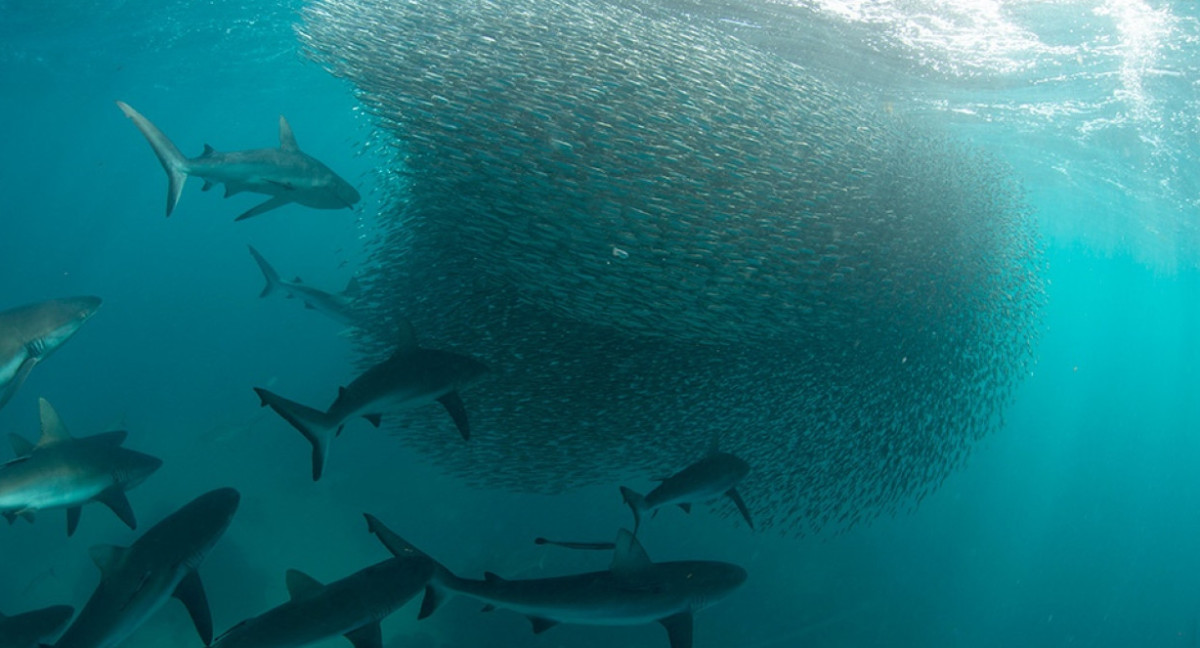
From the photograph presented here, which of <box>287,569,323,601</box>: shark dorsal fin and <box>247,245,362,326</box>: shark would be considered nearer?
<box>287,569,323,601</box>: shark dorsal fin

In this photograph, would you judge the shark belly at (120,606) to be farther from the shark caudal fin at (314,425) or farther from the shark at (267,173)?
the shark at (267,173)

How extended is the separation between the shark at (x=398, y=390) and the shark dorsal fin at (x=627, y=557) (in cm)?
129

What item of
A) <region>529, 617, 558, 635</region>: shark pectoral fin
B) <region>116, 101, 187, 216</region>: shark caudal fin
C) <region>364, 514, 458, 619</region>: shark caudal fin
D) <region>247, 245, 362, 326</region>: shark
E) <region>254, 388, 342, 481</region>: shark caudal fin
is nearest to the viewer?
<region>364, 514, 458, 619</region>: shark caudal fin

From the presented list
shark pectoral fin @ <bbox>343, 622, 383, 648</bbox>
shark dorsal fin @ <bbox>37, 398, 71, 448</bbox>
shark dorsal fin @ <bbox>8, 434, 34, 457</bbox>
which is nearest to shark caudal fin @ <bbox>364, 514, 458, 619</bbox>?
shark pectoral fin @ <bbox>343, 622, 383, 648</bbox>

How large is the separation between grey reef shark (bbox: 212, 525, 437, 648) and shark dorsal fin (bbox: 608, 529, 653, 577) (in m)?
1.19

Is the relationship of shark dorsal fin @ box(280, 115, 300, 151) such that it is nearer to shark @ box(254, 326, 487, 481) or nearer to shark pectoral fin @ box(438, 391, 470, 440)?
shark @ box(254, 326, 487, 481)

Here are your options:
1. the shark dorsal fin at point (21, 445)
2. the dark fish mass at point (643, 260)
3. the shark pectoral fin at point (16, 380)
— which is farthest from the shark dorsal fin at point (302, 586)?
the dark fish mass at point (643, 260)

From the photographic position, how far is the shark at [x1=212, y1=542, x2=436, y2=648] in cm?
311

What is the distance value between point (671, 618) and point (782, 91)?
8409 mm

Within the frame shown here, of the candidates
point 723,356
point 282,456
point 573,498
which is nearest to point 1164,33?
point 723,356

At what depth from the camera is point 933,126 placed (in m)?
21.7

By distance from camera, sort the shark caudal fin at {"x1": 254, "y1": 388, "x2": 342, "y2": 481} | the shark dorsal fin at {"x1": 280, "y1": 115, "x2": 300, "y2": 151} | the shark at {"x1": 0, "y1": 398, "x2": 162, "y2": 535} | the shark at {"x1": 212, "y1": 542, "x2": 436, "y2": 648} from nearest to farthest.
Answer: the shark at {"x1": 212, "y1": 542, "x2": 436, "y2": 648}
the shark caudal fin at {"x1": 254, "y1": 388, "x2": 342, "y2": 481}
the shark at {"x1": 0, "y1": 398, "x2": 162, "y2": 535}
the shark dorsal fin at {"x1": 280, "y1": 115, "x2": 300, "y2": 151}

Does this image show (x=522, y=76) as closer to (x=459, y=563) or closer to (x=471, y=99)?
(x=471, y=99)

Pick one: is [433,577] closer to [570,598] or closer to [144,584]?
[570,598]
